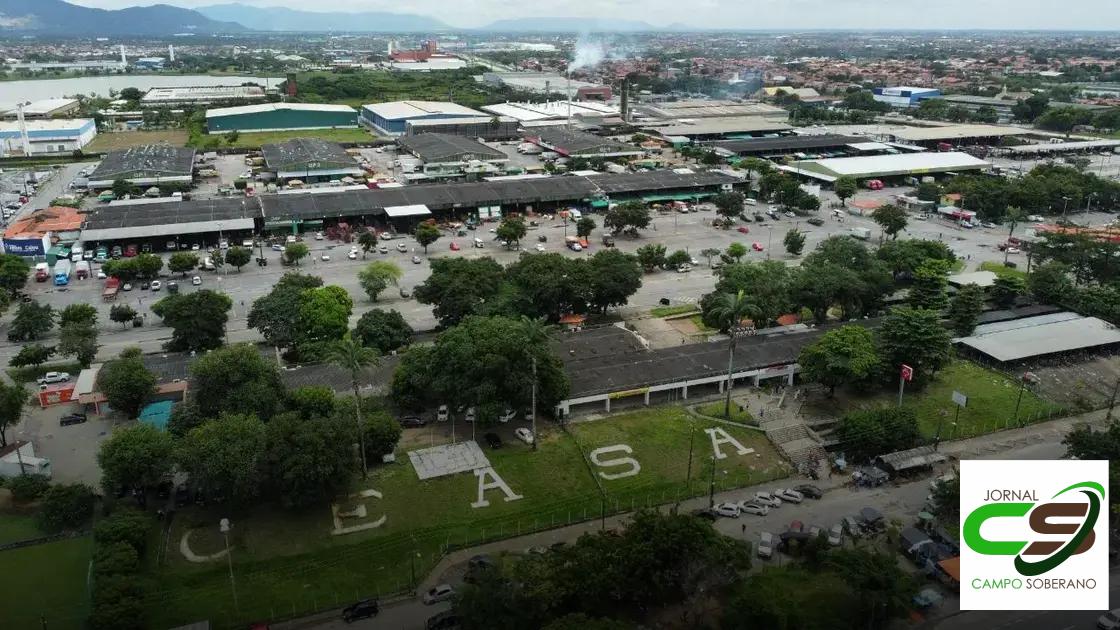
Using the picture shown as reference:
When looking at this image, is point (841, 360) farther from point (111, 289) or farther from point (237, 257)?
point (111, 289)

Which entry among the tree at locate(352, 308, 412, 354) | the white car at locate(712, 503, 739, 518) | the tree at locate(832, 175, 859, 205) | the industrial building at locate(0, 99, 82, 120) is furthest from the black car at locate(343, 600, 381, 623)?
the industrial building at locate(0, 99, 82, 120)

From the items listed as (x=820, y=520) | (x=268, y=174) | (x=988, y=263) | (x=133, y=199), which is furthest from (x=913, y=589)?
(x=268, y=174)

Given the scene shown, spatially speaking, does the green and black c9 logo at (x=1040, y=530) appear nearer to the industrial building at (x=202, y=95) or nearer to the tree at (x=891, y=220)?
the tree at (x=891, y=220)

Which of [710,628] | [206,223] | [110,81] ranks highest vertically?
[110,81]

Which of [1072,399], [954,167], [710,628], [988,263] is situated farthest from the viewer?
[954,167]

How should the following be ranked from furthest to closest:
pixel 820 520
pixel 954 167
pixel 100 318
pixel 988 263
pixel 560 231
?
pixel 954 167
pixel 560 231
pixel 988 263
pixel 100 318
pixel 820 520

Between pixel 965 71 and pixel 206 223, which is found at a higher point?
pixel 965 71

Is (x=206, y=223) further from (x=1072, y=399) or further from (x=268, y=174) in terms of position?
(x=1072, y=399)
